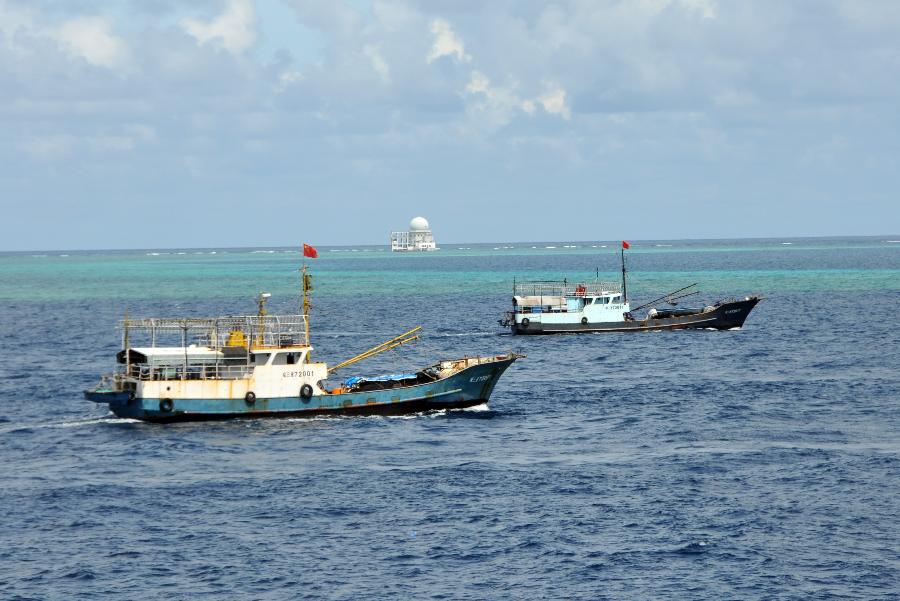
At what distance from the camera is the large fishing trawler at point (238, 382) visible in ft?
211

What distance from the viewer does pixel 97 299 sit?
623ft

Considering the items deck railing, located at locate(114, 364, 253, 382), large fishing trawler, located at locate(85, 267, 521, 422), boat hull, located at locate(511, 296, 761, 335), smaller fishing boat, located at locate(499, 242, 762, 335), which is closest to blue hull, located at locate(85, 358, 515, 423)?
large fishing trawler, located at locate(85, 267, 521, 422)

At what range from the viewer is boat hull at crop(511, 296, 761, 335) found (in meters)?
117

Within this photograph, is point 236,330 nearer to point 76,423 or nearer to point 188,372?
point 188,372

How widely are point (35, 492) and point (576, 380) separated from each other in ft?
138

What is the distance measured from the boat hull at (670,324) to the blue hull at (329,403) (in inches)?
1879

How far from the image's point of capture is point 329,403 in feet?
215

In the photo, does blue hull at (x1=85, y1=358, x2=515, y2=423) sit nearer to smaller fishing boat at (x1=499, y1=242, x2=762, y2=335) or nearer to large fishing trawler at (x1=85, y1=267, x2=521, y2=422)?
large fishing trawler at (x1=85, y1=267, x2=521, y2=422)

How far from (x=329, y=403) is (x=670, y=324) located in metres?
60.0

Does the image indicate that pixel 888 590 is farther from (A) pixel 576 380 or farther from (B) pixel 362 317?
(B) pixel 362 317

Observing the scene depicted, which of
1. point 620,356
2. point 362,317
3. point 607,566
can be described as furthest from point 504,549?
point 362,317

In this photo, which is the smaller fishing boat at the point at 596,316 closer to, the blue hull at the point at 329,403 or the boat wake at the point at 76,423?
the blue hull at the point at 329,403

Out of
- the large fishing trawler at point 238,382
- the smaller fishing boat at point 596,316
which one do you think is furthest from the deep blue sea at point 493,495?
the smaller fishing boat at point 596,316

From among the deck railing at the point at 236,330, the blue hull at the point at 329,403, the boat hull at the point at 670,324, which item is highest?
the deck railing at the point at 236,330
